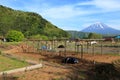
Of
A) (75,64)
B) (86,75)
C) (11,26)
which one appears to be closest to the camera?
(86,75)

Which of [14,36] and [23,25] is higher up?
[23,25]

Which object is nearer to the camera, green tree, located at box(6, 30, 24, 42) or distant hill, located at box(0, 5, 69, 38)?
green tree, located at box(6, 30, 24, 42)

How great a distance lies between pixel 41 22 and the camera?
→ 162 meters

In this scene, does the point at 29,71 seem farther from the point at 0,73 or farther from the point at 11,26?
the point at 11,26

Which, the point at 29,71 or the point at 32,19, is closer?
the point at 29,71

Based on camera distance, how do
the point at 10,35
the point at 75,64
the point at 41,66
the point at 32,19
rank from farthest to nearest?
the point at 32,19, the point at 10,35, the point at 75,64, the point at 41,66

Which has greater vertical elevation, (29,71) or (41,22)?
(41,22)

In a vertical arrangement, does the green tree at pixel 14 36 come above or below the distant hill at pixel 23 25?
below

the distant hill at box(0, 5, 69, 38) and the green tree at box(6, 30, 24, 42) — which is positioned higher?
the distant hill at box(0, 5, 69, 38)

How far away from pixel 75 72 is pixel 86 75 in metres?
1.13

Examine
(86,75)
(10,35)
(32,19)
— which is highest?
(32,19)

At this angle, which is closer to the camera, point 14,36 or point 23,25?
point 14,36

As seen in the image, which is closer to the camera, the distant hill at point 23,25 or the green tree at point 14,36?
the green tree at point 14,36

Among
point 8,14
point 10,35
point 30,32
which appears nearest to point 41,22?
point 8,14
